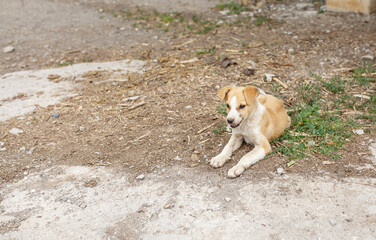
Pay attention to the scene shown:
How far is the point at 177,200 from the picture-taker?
4.01m

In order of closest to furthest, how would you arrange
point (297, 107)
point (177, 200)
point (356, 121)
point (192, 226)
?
point (192, 226) < point (177, 200) < point (356, 121) < point (297, 107)

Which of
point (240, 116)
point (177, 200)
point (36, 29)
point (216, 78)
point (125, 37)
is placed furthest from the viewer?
point (36, 29)

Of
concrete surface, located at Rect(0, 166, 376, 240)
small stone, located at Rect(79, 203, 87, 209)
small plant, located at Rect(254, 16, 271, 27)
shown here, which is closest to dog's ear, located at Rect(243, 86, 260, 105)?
concrete surface, located at Rect(0, 166, 376, 240)

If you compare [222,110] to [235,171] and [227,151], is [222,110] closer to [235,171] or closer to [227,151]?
[227,151]

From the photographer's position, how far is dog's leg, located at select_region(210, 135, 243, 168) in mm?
4498

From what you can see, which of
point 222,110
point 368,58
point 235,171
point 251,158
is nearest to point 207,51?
point 222,110

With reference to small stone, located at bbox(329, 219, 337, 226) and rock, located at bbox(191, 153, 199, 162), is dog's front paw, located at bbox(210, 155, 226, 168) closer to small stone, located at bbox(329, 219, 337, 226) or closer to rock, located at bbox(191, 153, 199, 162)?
rock, located at bbox(191, 153, 199, 162)

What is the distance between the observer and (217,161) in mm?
4500

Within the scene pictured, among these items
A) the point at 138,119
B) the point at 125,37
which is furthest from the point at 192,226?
the point at 125,37

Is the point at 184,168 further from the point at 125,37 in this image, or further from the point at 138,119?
the point at 125,37

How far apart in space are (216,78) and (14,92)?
12.5 feet

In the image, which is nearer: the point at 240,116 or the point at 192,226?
the point at 192,226

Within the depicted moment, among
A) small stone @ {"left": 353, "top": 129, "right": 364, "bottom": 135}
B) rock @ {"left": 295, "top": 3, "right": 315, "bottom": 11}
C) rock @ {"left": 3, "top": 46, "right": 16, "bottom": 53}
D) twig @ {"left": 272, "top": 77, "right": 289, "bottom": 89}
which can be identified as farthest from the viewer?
rock @ {"left": 295, "top": 3, "right": 315, "bottom": 11}

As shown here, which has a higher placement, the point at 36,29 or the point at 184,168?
the point at 36,29
